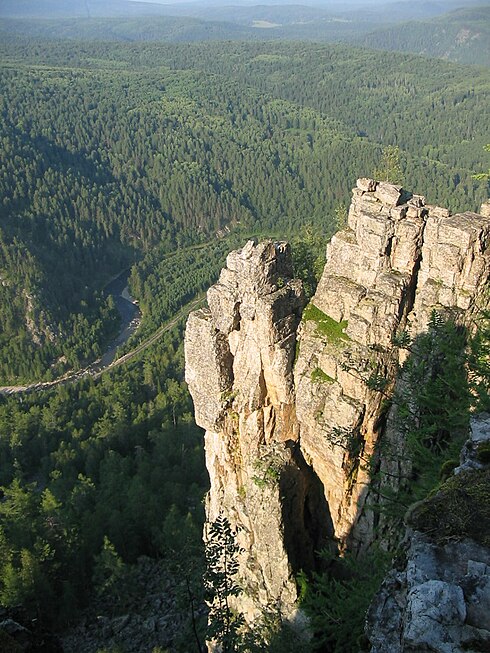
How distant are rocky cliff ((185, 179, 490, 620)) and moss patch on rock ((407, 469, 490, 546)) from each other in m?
8.90

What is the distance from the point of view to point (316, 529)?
912 inches

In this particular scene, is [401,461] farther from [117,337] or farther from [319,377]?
[117,337]

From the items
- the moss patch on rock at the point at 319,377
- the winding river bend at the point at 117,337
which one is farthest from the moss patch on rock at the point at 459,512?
the winding river bend at the point at 117,337

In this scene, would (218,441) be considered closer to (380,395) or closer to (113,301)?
(380,395)

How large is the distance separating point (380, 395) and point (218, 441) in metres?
8.63

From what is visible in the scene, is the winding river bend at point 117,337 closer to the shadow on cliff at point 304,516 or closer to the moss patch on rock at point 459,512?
the shadow on cliff at point 304,516

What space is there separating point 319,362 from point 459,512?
1224 cm

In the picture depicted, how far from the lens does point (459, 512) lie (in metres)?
9.77

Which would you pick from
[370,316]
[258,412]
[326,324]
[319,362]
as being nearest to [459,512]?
[370,316]

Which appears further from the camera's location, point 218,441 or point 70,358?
point 70,358

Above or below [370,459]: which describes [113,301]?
below

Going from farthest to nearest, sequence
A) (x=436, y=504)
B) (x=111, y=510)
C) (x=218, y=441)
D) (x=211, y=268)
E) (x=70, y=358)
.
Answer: (x=211, y=268) < (x=70, y=358) < (x=111, y=510) < (x=218, y=441) < (x=436, y=504)

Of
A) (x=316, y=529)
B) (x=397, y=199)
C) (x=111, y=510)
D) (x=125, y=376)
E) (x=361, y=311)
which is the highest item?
(x=397, y=199)

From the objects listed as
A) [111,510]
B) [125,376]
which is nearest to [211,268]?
[125,376]
